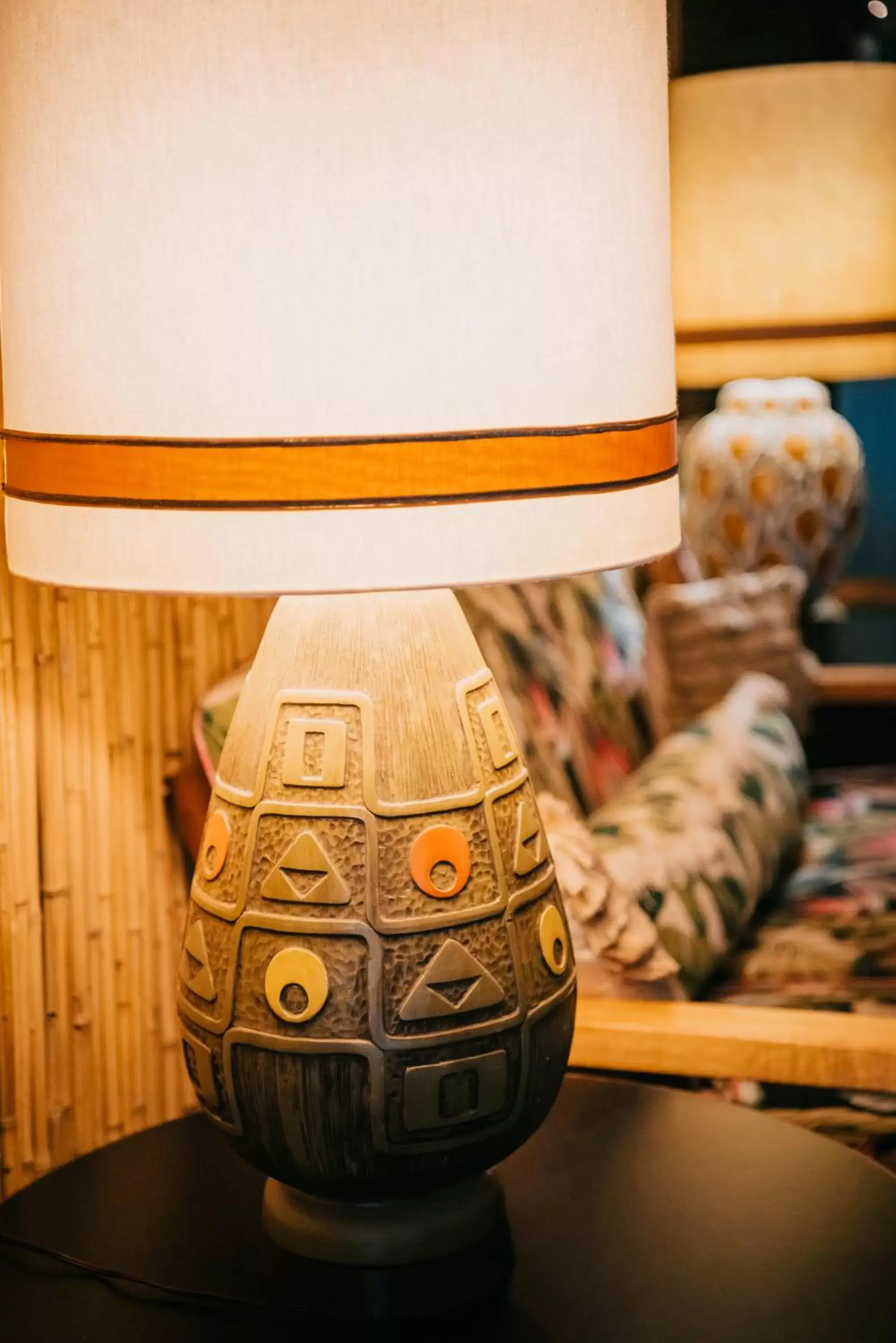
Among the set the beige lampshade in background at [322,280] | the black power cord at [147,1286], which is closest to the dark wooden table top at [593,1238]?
the black power cord at [147,1286]

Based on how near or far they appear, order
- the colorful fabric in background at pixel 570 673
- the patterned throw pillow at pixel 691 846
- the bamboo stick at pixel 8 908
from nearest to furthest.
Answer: the bamboo stick at pixel 8 908 < the patterned throw pillow at pixel 691 846 < the colorful fabric in background at pixel 570 673

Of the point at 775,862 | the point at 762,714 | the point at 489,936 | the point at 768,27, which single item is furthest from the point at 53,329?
the point at 768,27

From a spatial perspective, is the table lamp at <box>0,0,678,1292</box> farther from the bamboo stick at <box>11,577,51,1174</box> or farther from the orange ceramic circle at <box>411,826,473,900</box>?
the bamboo stick at <box>11,577,51,1174</box>

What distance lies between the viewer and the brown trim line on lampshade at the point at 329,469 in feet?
2.21

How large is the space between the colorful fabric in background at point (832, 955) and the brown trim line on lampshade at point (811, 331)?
585 millimetres

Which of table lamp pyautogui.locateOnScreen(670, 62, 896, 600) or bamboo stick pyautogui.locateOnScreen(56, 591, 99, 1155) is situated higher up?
table lamp pyautogui.locateOnScreen(670, 62, 896, 600)

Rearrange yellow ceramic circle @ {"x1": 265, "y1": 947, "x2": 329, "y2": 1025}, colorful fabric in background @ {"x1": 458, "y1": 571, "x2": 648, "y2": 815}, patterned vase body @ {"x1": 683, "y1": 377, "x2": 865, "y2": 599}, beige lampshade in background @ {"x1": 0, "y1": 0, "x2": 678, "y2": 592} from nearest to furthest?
1. beige lampshade in background @ {"x1": 0, "y1": 0, "x2": 678, "y2": 592}
2. yellow ceramic circle @ {"x1": 265, "y1": 947, "x2": 329, "y2": 1025}
3. colorful fabric in background @ {"x1": 458, "y1": 571, "x2": 648, "y2": 815}
4. patterned vase body @ {"x1": 683, "y1": 377, "x2": 865, "y2": 599}

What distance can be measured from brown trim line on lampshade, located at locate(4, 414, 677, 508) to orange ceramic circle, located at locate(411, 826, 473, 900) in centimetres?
21

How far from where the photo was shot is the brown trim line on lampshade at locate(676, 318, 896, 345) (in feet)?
4.58

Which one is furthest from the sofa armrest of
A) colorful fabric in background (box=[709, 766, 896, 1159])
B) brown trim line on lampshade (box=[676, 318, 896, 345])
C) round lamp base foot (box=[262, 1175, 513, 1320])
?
brown trim line on lampshade (box=[676, 318, 896, 345])

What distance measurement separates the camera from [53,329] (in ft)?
2.38

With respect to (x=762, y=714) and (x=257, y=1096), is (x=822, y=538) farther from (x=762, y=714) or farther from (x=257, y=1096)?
(x=257, y=1096)

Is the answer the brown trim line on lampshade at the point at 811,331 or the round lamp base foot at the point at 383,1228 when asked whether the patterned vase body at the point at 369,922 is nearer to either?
the round lamp base foot at the point at 383,1228

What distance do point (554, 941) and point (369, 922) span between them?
0.12 m
